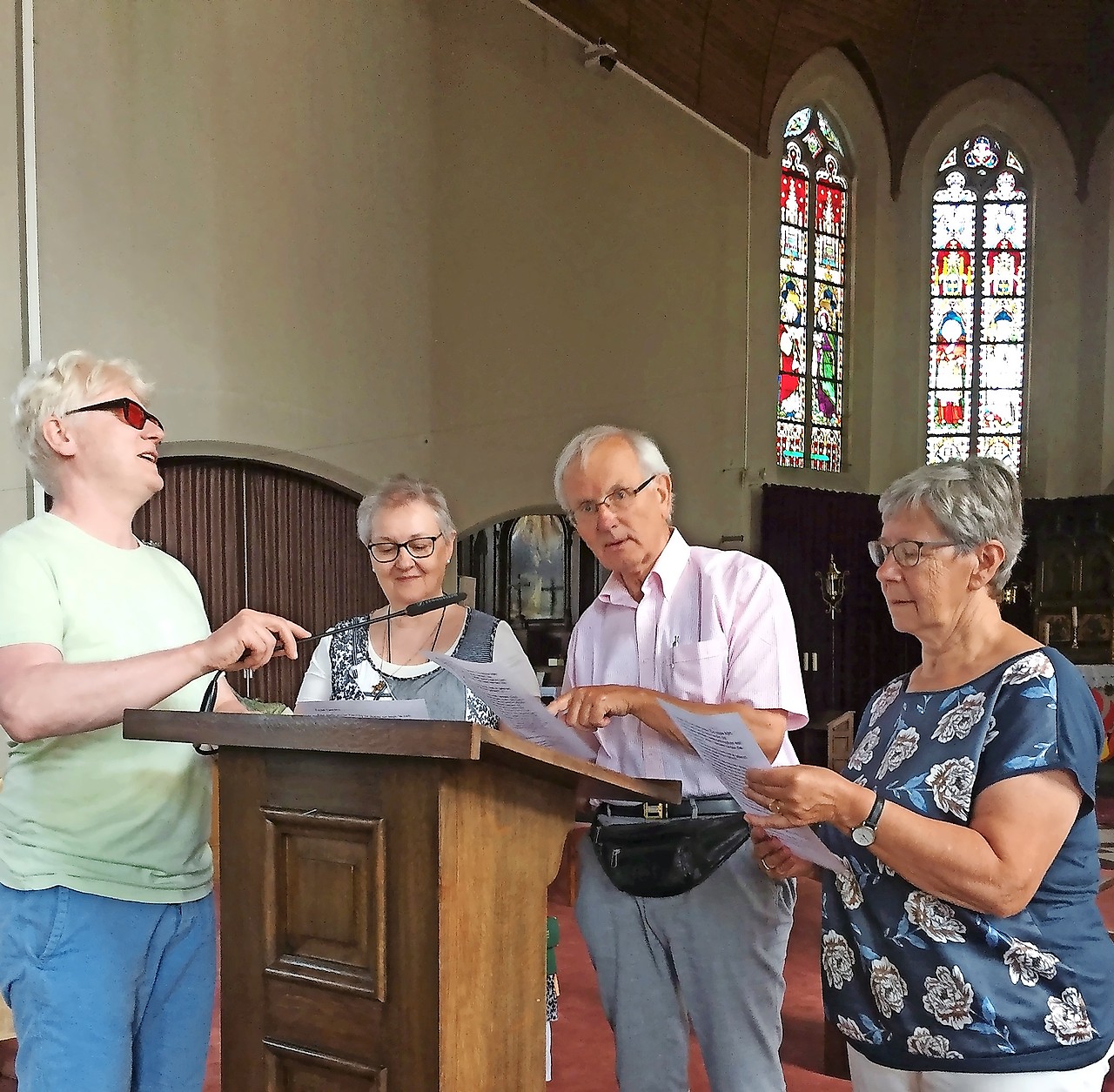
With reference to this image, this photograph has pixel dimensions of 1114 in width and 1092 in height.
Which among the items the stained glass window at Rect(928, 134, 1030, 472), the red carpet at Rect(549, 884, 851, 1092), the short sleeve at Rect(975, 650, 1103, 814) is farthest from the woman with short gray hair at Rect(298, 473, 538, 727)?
the stained glass window at Rect(928, 134, 1030, 472)

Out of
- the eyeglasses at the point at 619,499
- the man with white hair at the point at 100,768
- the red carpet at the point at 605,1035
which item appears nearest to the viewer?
the man with white hair at the point at 100,768

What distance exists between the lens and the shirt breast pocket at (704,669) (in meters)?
1.96

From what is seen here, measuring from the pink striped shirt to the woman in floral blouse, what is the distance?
31 centimetres

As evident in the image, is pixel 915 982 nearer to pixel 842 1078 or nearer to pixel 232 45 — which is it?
pixel 842 1078

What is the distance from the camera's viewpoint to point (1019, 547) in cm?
168

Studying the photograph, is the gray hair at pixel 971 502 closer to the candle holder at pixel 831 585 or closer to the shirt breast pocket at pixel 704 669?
the shirt breast pocket at pixel 704 669

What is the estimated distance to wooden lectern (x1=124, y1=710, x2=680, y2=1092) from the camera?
1278 mm

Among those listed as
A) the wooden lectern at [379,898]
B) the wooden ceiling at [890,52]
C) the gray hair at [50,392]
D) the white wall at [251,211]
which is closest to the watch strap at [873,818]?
the wooden lectern at [379,898]

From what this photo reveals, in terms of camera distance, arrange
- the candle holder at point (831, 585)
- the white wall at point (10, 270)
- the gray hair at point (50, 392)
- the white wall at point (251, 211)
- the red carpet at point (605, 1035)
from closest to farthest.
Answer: the gray hair at point (50, 392) < the red carpet at point (605, 1035) < the white wall at point (10, 270) < the white wall at point (251, 211) < the candle holder at point (831, 585)

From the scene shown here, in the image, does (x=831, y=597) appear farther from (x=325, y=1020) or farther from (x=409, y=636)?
(x=325, y=1020)

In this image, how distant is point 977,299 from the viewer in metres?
12.5

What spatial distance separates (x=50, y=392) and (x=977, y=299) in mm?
12213

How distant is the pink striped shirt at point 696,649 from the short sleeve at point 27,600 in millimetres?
885

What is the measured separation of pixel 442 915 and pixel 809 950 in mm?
3607
